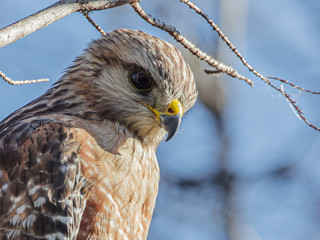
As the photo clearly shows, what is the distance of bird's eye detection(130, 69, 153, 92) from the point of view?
4637 mm

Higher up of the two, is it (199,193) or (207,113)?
(207,113)

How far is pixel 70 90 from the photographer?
4.79 meters

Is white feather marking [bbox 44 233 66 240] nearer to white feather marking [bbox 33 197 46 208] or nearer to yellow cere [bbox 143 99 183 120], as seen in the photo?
white feather marking [bbox 33 197 46 208]

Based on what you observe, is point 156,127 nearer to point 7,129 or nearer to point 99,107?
point 99,107

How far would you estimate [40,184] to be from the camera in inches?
159

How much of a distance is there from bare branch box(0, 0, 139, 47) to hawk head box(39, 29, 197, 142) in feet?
3.39

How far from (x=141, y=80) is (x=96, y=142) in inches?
25.4

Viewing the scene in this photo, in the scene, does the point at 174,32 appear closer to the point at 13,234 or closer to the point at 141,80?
the point at 141,80

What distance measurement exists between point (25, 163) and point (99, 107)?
0.81 meters

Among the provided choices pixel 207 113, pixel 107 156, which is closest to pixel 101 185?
pixel 107 156

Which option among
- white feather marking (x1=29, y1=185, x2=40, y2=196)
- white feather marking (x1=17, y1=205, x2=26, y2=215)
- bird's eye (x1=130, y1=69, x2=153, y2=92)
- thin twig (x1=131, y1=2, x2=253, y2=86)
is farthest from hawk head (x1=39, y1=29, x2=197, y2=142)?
white feather marking (x1=17, y1=205, x2=26, y2=215)

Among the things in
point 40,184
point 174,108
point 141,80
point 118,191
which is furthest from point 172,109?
point 40,184

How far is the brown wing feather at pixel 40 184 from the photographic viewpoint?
3.94m

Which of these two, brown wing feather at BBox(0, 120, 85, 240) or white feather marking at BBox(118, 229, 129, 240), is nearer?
brown wing feather at BBox(0, 120, 85, 240)
